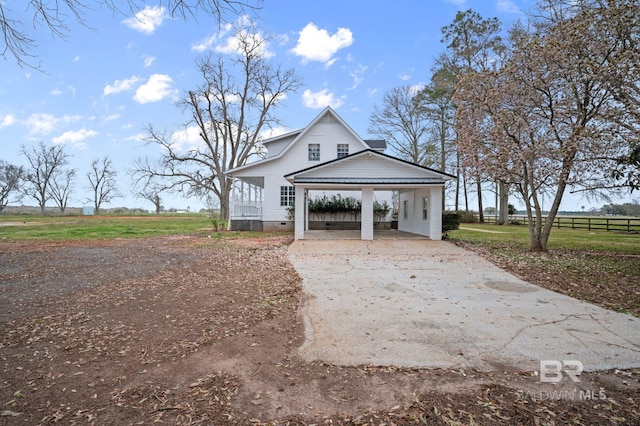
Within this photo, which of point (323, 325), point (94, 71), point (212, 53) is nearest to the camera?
point (323, 325)

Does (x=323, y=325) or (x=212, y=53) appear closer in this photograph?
(x=323, y=325)

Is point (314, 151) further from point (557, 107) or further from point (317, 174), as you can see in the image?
point (557, 107)

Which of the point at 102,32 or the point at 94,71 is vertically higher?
the point at 94,71

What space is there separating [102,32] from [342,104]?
19.9 m

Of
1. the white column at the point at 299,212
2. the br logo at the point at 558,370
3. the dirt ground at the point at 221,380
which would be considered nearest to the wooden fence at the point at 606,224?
the white column at the point at 299,212

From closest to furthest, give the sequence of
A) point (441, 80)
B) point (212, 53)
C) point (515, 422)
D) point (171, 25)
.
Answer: point (515, 422) < point (171, 25) < point (441, 80) < point (212, 53)

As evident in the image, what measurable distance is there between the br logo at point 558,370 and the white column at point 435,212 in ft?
39.4

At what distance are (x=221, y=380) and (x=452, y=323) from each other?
3415 millimetres

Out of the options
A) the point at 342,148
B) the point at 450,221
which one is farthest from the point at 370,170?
the point at 342,148

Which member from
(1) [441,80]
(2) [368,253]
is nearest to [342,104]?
(1) [441,80]

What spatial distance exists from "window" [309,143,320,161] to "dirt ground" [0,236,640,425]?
16.1 m

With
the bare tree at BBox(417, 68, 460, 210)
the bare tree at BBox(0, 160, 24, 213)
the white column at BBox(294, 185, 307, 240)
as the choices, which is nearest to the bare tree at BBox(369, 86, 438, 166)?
the bare tree at BBox(417, 68, 460, 210)

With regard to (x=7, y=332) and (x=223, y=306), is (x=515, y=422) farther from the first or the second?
(x=7, y=332)

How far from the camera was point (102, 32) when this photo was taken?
4.20m
